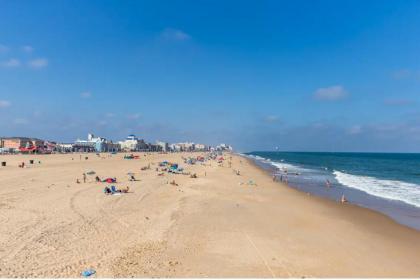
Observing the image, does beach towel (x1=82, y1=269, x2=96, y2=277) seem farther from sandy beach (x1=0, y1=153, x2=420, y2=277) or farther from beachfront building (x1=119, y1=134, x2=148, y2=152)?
beachfront building (x1=119, y1=134, x2=148, y2=152)

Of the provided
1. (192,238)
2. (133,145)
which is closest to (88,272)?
(192,238)

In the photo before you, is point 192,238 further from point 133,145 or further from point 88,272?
point 133,145

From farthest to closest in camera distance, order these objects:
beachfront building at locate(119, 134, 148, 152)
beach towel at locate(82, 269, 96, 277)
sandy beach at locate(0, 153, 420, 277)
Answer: beachfront building at locate(119, 134, 148, 152) < sandy beach at locate(0, 153, 420, 277) < beach towel at locate(82, 269, 96, 277)

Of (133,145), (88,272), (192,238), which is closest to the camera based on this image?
(88,272)

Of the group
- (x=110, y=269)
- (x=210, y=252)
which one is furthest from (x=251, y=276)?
(x=110, y=269)

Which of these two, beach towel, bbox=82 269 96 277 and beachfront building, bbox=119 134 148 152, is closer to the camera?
beach towel, bbox=82 269 96 277

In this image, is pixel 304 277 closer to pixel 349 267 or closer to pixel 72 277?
pixel 349 267

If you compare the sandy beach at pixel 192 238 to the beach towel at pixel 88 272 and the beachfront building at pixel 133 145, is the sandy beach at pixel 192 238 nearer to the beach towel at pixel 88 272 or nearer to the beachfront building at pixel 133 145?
the beach towel at pixel 88 272

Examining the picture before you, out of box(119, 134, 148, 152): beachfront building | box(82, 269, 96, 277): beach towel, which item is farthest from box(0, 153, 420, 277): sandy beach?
box(119, 134, 148, 152): beachfront building
